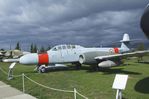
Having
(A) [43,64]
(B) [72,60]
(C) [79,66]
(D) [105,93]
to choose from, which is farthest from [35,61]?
(D) [105,93]

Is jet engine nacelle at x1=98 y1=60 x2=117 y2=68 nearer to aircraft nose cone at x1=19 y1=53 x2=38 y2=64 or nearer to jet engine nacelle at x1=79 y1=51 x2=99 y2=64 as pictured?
jet engine nacelle at x1=79 y1=51 x2=99 y2=64

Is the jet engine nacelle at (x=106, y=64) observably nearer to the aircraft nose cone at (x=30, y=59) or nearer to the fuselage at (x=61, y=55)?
the fuselage at (x=61, y=55)

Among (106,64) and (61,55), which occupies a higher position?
(61,55)

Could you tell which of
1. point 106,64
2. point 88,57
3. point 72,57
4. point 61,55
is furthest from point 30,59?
point 106,64

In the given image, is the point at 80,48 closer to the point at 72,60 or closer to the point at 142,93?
the point at 72,60

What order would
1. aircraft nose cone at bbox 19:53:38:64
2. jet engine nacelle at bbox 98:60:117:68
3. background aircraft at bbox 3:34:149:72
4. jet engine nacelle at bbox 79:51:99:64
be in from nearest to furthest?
jet engine nacelle at bbox 98:60:117:68
aircraft nose cone at bbox 19:53:38:64
background aircraft at bbox 3:34:149:72
jet engine nacelle at bbox 79:51:99:64

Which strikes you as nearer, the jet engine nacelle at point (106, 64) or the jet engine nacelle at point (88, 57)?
the jet engine nacelle at point (106, 64)

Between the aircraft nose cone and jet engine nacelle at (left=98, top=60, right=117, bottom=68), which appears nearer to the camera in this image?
jet engine nacelle at (left=98, top=60, right=117, bottom=68)

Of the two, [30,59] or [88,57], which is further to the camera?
[88,57]

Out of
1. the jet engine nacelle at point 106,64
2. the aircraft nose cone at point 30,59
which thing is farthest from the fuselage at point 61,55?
the jet engine nacelle at point 106,64

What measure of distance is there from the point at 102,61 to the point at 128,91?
789 cm

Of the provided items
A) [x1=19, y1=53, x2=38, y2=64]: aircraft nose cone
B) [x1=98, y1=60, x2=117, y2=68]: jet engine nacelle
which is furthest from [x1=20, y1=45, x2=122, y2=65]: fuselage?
[x1=98, y1=60, x2=117, y2=68]: jet engine nacelle

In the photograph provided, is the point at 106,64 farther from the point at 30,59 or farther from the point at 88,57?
the point at 30,59

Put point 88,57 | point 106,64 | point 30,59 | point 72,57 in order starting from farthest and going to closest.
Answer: point 72,57 < point 88,57 < point 30,59 < point 106,64
